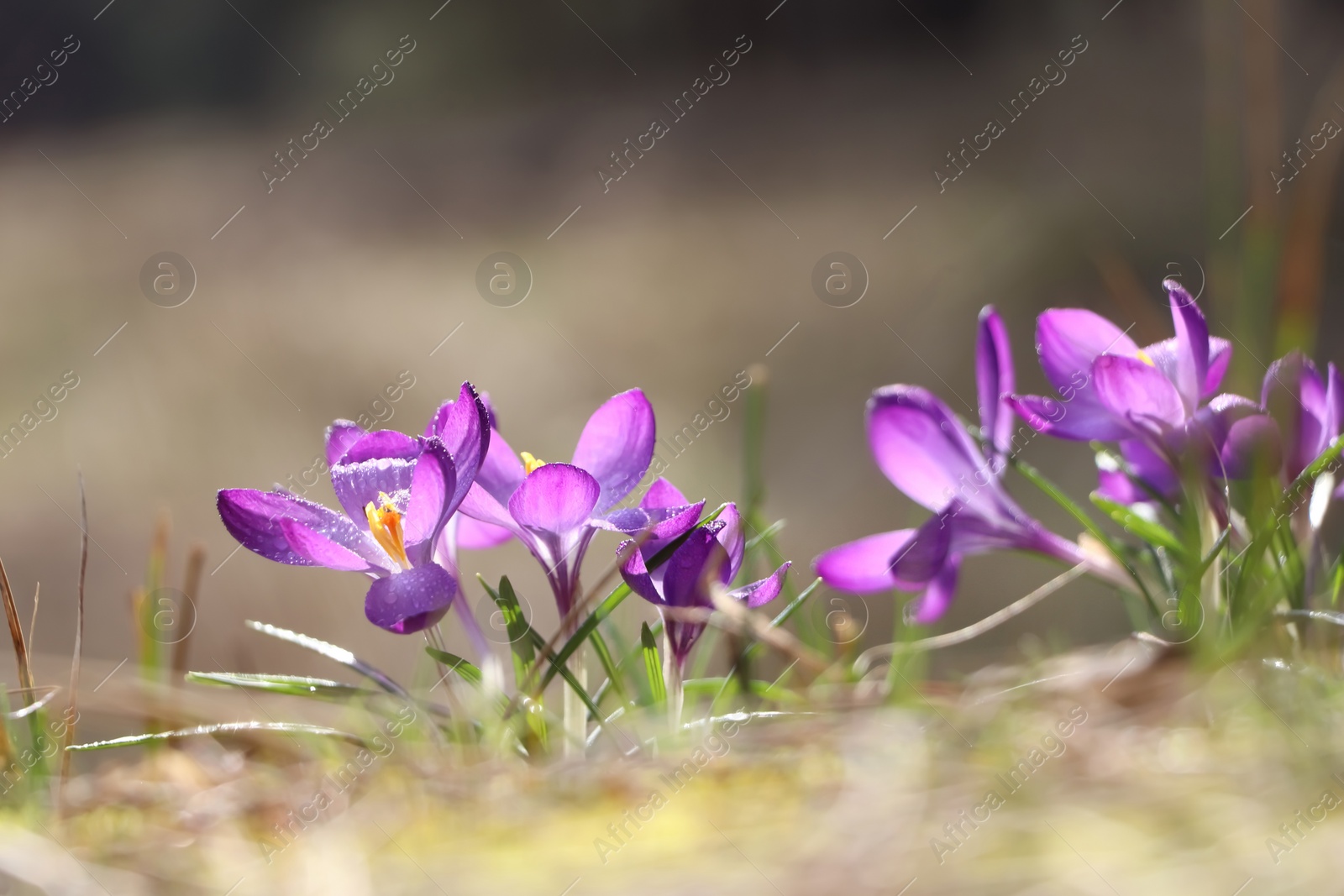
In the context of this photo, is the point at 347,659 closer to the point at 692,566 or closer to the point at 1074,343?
the point at 692,566

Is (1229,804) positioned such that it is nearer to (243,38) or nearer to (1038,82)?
(1038,82)

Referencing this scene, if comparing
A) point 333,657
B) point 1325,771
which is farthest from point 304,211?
point 1325,771

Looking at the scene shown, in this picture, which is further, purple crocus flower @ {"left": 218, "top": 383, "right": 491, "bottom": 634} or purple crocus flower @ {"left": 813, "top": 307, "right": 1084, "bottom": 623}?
purple crocus flower @ {"left": 813, "top": 307, "right": 1084, "bottom": 623}

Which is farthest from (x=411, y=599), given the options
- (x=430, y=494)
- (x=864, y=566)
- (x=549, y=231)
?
(x=549, y=231)

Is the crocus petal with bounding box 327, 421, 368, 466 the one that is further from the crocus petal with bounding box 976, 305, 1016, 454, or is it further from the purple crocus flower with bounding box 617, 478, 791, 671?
the crocus petal with bounding box 976, 305, 1016, 454

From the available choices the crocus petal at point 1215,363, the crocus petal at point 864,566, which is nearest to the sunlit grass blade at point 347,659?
the crocus petal at point 864,566

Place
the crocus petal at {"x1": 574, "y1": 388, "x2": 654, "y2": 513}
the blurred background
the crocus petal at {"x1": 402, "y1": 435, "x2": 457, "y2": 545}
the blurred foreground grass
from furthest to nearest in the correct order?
the blurred background < the crocus petal at {"x1": 574, "y1": 388, "x2": 654, "y2": 513} < the crocus petal at {"x1": 402, "y1": 435, "x2": 457, "y2": 545} < the blurred foreground grass

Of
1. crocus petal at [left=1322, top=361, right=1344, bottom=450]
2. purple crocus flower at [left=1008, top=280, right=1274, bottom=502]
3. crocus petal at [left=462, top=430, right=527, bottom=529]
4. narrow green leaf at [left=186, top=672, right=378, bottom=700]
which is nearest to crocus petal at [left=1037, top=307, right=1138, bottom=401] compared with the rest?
purple crocus flower at [left=1008, top=280, right=1274, bottom=502]
